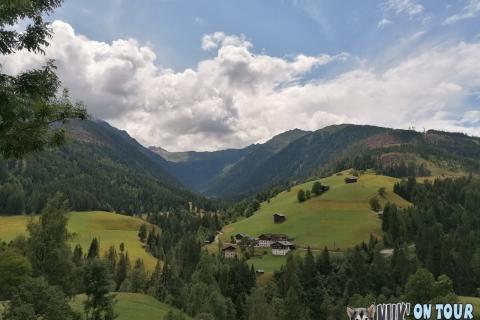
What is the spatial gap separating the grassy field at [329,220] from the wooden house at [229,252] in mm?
26601

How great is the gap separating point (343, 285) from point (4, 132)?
338ft

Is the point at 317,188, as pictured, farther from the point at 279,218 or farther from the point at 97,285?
the point at 97,285

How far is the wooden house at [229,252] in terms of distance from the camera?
13062cm

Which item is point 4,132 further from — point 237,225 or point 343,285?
point 237,225

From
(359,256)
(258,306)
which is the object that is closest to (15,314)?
(258,306)

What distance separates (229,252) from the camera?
132 metres

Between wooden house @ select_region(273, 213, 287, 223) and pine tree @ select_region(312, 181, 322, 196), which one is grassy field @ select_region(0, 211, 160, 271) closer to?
wooden house @ select_region(273, 213, 287, 223)

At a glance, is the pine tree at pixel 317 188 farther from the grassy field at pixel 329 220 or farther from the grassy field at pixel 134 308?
the grassy field at pixel 134 308

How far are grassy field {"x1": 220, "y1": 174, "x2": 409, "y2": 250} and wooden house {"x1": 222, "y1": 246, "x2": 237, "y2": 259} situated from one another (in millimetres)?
26601

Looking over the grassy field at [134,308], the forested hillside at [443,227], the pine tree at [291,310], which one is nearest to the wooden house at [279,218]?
the forested hillside at [443,227]

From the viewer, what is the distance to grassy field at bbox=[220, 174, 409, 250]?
138 m

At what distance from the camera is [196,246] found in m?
123

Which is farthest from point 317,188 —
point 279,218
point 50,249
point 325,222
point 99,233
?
point 50,249

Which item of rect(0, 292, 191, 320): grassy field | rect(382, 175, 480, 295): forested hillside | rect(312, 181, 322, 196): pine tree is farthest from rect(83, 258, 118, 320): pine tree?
rect(312, 181, 322, 196): pine tree
